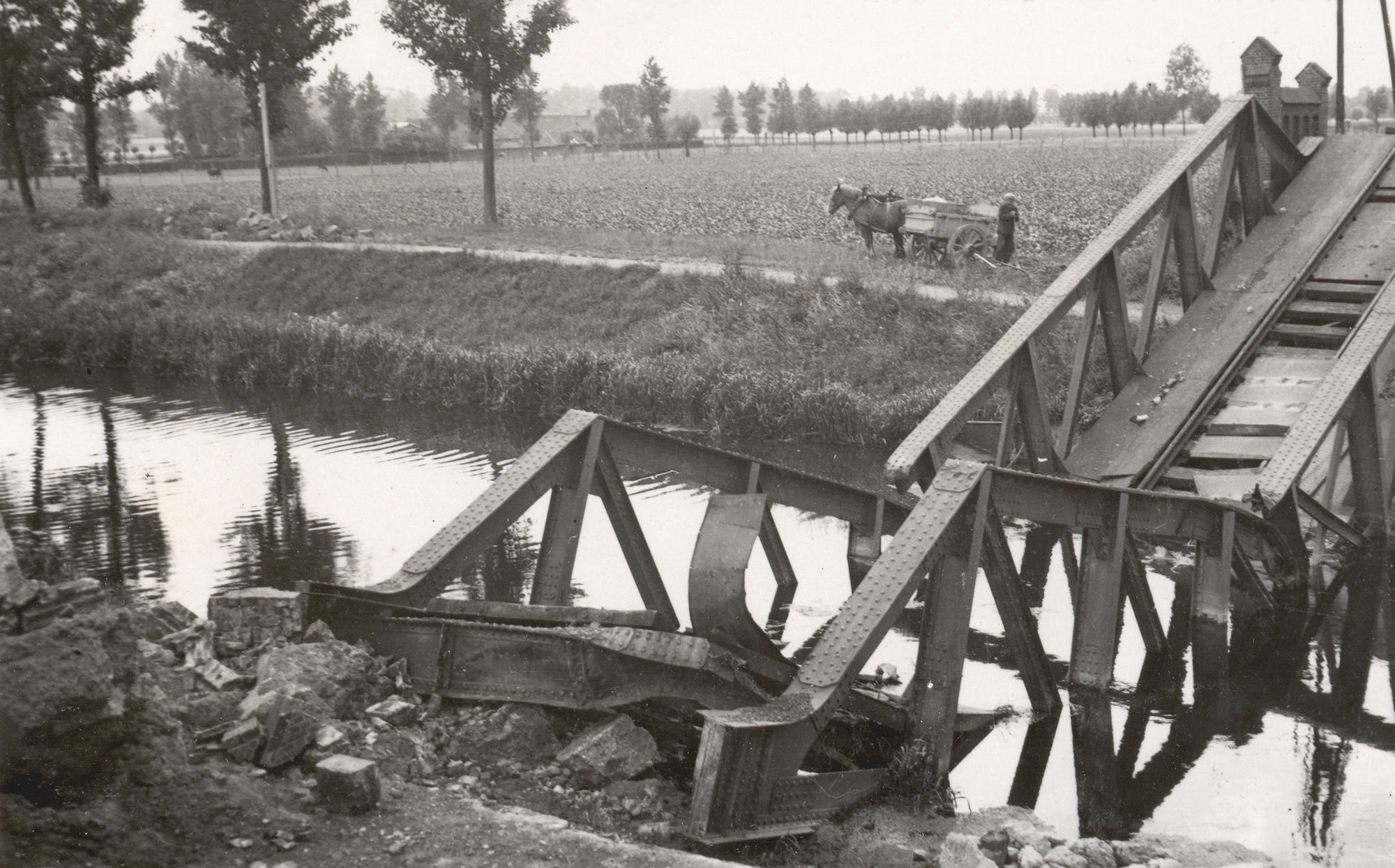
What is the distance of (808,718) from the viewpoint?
620cm

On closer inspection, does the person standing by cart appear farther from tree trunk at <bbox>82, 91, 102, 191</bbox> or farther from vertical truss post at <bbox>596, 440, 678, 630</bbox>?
tree trunk at <bbox>82, 91, 102, 191</bbox>

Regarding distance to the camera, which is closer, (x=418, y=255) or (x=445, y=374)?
(x=445, y=374)

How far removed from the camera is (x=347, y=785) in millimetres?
5770

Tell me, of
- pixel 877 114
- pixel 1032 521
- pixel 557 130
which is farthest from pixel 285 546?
pixel 557 130

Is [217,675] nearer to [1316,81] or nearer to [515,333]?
[1316,81]

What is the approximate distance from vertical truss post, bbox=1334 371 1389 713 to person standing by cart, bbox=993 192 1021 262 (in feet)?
37.0

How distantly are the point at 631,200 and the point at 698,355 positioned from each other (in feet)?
73.8

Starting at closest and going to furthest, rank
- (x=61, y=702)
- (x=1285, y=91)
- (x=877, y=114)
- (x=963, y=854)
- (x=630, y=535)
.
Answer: (x=61, y=702)
(x=963, y=854)
(x=630, y=535)
(x=1285, y=91)
(x=877, y=114)

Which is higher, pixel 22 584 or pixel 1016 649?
pixel 22 584

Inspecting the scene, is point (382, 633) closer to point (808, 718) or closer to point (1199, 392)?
point (808, 718)

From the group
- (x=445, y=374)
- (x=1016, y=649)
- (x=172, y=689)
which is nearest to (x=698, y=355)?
(x=445, y=374)

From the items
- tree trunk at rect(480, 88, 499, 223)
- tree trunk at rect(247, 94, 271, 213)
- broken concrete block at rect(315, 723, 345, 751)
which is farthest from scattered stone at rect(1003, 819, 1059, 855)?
tree trunk at rect(247, 94, 271, 213)

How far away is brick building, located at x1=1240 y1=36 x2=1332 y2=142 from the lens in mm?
13969

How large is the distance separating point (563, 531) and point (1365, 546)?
25.9ft
